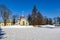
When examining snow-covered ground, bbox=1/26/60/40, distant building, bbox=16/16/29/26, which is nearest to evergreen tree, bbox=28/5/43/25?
distant building, bbox=16/16/29/26

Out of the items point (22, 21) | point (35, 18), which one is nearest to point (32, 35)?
point (22, 21)

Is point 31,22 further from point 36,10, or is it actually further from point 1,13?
point 1,13

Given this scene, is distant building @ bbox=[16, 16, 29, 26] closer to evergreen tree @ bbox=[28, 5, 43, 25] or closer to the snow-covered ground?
evergreen tree @ bbox=[28, 5, 43, 25]

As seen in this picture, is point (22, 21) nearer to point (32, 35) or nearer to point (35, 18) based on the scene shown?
point (35, 18)

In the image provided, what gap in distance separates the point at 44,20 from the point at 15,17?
18.8 meters

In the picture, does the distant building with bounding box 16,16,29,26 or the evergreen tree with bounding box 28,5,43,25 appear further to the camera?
the evergreen tree with bounding box 28,5,43,25

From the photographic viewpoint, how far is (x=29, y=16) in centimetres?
7481

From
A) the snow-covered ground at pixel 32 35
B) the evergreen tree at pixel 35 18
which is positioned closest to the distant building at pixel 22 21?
the evergreen tree at pixel 35 18

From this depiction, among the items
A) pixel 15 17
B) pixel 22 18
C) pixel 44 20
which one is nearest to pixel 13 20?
pixel 15 17

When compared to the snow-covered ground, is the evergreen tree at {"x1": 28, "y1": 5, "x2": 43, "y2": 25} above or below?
above

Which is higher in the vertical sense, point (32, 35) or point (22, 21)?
point (22, 21)

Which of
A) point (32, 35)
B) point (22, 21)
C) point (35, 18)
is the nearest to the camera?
point (32, 35)

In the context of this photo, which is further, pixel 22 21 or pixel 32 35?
pixel 22 21

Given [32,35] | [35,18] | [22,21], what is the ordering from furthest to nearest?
[35,18] < [22,21] < [32,35]
